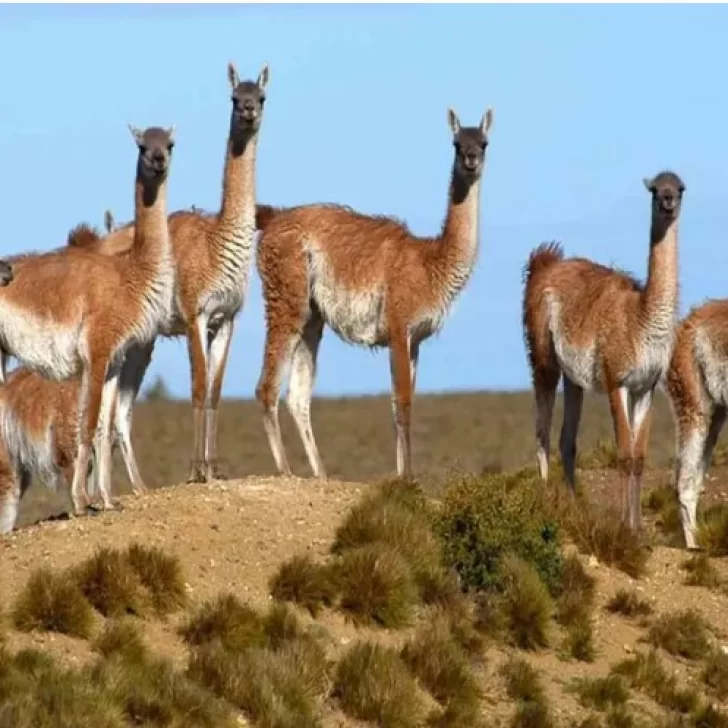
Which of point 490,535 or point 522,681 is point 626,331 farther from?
point 522,681

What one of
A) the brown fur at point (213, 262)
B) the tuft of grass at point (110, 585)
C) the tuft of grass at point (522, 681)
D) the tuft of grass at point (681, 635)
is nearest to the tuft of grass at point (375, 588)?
the tuft of grass at point (522, 681)

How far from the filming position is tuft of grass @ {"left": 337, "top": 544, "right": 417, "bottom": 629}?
1540cm

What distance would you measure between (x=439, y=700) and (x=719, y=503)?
5.68 metres

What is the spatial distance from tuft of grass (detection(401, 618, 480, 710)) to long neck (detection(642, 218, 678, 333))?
12.3ft

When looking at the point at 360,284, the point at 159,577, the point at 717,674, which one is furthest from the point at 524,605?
the point at 360,284

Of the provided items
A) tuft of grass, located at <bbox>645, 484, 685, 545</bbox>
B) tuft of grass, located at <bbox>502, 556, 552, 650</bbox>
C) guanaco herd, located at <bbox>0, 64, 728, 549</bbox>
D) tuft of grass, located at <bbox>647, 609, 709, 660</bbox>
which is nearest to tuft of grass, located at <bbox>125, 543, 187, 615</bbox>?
guanaco herd, located at <bbox>0, 64, 728, 549</bbox>

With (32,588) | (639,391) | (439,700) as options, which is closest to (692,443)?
(639,391)

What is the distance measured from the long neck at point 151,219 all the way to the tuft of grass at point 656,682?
452 centimetres

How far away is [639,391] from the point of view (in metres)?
17.8

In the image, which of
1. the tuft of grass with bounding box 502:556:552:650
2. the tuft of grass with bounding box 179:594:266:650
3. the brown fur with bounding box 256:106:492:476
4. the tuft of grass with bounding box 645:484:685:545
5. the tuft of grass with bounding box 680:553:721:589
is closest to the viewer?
the tuft of grass with bounding box 179:594:266:650

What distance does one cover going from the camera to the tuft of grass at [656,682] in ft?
50.1

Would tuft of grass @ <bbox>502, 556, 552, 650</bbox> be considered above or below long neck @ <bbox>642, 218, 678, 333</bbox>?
below

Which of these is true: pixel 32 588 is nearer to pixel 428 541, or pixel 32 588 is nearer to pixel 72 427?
pixel 428 541

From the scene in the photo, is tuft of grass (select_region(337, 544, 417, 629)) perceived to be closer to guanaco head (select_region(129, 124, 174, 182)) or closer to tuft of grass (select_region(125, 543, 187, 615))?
tuft of grass (select_region(125, 543, 187, 615))
